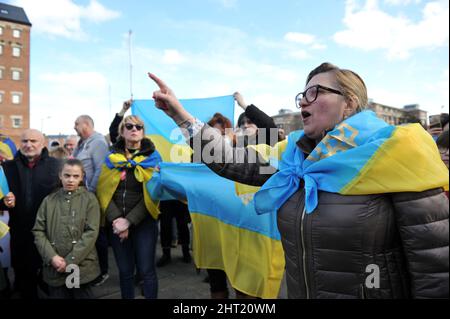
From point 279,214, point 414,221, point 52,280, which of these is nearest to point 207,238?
point 52,280

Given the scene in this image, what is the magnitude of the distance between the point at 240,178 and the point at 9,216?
3195 mm

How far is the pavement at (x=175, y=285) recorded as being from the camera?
3916mm

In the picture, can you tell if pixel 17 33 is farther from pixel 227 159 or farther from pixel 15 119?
pixel 227 159

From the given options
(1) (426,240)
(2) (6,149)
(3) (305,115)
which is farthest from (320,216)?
(2) (6,149)

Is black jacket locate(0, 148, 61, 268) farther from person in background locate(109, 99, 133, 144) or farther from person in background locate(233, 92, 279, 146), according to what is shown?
person in background locate(233, 92, 279, 146)

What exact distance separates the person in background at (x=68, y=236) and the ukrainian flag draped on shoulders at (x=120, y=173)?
17cm

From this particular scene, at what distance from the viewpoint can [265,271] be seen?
2818 millimetres

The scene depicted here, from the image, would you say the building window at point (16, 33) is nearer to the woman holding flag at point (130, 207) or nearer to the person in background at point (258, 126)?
the woman holding flag at point (130, 207)

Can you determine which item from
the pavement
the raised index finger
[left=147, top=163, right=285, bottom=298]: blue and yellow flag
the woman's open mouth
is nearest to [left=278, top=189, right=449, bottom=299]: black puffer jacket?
the woman's open mouth

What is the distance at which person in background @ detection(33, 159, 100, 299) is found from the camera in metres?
3.01

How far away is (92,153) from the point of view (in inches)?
169

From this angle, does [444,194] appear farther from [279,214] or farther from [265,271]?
[265,271]

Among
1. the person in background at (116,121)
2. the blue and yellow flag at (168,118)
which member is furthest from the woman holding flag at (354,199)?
the blue and yellow flag at (168,118)
